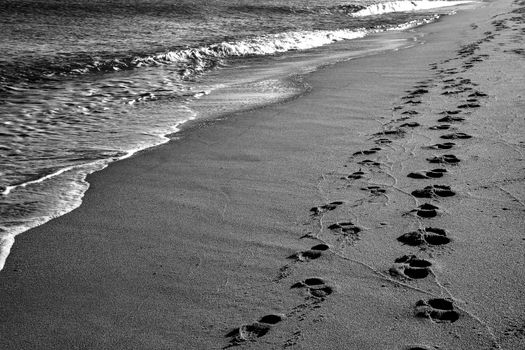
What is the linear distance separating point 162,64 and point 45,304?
8.59 metres

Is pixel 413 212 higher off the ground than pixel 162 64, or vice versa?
pixel 162 64

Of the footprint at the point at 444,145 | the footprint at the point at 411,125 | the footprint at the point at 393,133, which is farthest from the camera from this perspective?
the footprint at the point at 411,125

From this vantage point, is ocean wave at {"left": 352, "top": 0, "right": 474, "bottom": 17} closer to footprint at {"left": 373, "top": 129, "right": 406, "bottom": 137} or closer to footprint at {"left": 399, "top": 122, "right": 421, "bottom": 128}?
footprint at {"left": 399, "top": 122, "right": 421, "bottom": 128}

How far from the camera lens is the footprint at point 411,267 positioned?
9.49 feet

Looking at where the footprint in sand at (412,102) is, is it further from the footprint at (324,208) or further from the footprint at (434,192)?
the footprint at (324,208)

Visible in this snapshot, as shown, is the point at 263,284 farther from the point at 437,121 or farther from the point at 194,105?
the point at 194,105

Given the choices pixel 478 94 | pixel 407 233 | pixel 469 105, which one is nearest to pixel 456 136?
pixel 469 105

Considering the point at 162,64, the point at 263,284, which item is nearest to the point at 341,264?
the point at 263,284

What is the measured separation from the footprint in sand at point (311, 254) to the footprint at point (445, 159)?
1692 mm

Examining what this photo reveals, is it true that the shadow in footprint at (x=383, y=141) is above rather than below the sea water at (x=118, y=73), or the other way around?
below

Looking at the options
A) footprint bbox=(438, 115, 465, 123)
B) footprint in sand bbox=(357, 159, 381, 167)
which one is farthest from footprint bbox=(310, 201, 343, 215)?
footprint bbox=(438, 115, 465, 123)

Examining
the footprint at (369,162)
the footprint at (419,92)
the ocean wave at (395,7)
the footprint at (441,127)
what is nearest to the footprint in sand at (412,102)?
the footprint at (419,92)

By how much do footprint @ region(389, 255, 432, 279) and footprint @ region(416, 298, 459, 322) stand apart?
0.23 meters

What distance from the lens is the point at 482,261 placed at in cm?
298
